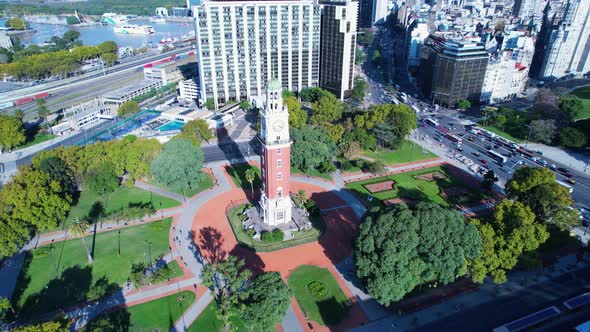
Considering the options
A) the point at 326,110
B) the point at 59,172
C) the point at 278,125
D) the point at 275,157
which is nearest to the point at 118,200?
the point at 59,172

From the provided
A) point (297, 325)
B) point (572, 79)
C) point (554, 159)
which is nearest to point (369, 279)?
point (297, 325)

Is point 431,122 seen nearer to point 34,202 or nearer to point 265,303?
point 265,303

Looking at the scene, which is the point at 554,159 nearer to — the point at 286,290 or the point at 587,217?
the point at 587,217

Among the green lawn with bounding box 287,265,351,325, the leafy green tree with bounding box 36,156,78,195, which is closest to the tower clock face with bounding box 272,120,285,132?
the green lawn with bounding box 287,265,351,325

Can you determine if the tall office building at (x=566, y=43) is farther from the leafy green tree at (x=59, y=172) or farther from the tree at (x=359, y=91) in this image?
the leafy green tree at (x=59, y=172)

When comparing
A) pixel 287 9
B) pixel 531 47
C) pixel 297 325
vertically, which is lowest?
pixel 297 325

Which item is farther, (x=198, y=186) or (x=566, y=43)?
(x=566, y=43)
